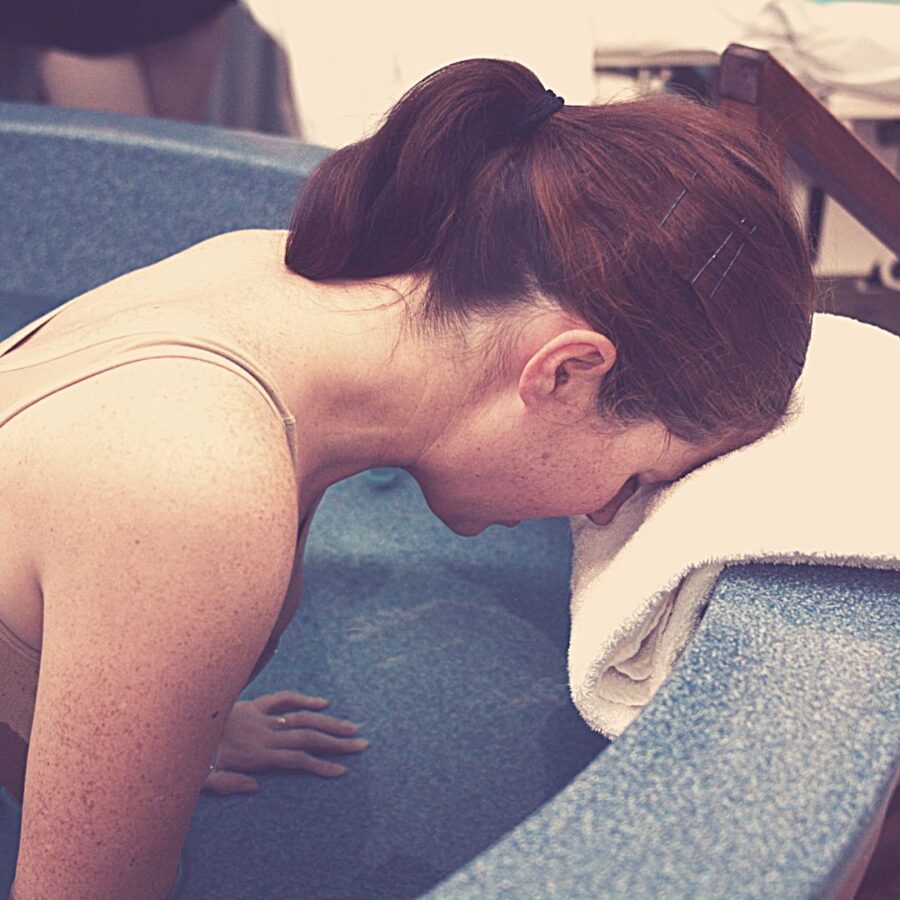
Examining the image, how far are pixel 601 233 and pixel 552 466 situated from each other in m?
0.19

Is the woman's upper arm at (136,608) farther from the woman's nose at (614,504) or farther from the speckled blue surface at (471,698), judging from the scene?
the woman's nose at (614,504)

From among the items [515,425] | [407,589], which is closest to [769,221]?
[515,425]

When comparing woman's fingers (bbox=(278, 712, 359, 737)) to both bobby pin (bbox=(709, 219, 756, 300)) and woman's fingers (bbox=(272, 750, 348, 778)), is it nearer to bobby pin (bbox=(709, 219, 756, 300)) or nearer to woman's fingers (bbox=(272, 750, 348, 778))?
woman's fingers (bbox=(272, 750, 348, 778))

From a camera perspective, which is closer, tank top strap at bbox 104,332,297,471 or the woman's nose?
tank top strap at bbox 104,332,297,471

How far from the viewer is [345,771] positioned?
4.20 feet

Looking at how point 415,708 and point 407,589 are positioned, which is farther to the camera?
point 407,589

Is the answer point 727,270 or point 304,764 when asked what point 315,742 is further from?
point 727,270

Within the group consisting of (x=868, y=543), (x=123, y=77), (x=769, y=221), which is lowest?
(x=123, y=77)

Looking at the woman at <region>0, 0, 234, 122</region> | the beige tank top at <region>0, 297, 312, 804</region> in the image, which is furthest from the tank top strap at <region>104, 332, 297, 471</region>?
the woman at <region>0, 0, 234, 122</region>

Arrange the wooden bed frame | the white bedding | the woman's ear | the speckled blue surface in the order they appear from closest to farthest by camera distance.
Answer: the speckled blue surface → the woman's ear → the wooden bed frame → the white bedding

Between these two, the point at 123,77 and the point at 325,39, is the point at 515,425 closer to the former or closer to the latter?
the point at 325,39

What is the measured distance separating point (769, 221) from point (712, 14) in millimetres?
1316

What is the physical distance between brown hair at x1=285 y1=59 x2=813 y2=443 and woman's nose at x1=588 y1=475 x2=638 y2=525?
3.6 inches

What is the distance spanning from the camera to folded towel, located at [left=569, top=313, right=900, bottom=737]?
82cm
